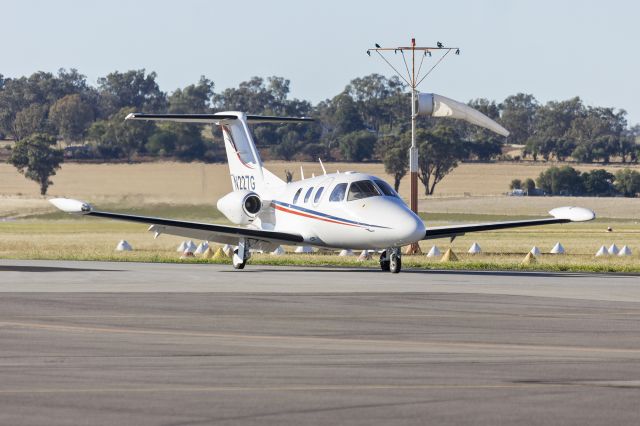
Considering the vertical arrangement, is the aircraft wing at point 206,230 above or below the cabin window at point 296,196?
below

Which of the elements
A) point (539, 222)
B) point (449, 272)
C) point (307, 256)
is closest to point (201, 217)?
point (307, 256)

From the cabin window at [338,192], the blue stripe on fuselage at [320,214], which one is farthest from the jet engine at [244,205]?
the cabin window at [338,192]

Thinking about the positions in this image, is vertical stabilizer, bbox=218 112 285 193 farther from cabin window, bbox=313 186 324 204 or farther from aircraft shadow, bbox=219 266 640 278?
cabin window, bbox=313 186 324 204

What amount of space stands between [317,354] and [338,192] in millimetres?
19737

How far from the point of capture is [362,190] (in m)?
34.7

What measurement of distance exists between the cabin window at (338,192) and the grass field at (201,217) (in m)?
5.79

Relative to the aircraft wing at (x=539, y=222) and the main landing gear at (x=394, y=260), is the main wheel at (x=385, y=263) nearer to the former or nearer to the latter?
the main landing gear at (x=394, y=260)

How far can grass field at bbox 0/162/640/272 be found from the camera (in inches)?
1781

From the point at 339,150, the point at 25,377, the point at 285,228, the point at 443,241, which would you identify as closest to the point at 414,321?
the point at 25,377

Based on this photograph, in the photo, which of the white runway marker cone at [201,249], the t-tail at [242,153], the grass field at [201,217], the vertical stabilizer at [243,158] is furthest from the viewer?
the white runway marker cone at [201,249]

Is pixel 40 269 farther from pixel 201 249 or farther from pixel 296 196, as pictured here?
pixel 201 249

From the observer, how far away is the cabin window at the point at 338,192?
35.2 metres

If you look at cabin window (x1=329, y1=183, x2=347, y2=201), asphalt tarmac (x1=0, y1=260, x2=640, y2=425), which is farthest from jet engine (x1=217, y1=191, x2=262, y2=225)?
asphalt tarmac (x1=0, y1=260, x2=640, y2=425)

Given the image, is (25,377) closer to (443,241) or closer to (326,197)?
(326,197)
